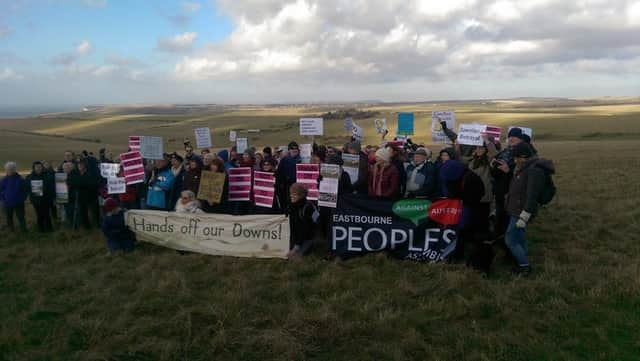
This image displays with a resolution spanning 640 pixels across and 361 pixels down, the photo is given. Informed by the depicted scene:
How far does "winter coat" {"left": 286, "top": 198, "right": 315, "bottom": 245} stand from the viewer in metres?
9.16

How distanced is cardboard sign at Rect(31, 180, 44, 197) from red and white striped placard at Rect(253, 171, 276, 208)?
539 cm

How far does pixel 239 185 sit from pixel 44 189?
4.97 meters

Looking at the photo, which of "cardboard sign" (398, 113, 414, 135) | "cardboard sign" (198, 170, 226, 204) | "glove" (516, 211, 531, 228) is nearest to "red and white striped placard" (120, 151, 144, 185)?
"cardboard sign" (198, 170, 226, 204)

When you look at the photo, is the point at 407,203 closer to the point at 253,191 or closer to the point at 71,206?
the point at 253,191

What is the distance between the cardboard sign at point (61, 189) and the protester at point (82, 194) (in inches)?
9.1

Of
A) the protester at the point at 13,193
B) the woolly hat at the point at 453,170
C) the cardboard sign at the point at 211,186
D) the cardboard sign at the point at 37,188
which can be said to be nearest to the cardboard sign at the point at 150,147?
the cardboard sign at the point at 211,186

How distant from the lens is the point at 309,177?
379 inches

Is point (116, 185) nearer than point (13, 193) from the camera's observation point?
Yes

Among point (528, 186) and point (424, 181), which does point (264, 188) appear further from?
point (528, 186)

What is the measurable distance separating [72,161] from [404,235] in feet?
27.7

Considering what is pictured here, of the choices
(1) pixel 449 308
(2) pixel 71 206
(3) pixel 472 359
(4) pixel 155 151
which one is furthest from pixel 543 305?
(2) pixel 71 206

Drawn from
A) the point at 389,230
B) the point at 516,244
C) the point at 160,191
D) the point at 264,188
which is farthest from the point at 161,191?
the point at 516,244

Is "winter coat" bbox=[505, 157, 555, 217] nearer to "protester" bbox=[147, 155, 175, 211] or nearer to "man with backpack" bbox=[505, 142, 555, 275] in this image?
"man with backpack" bbox=[505, 142, 555, 275]

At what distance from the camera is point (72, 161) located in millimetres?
12211
